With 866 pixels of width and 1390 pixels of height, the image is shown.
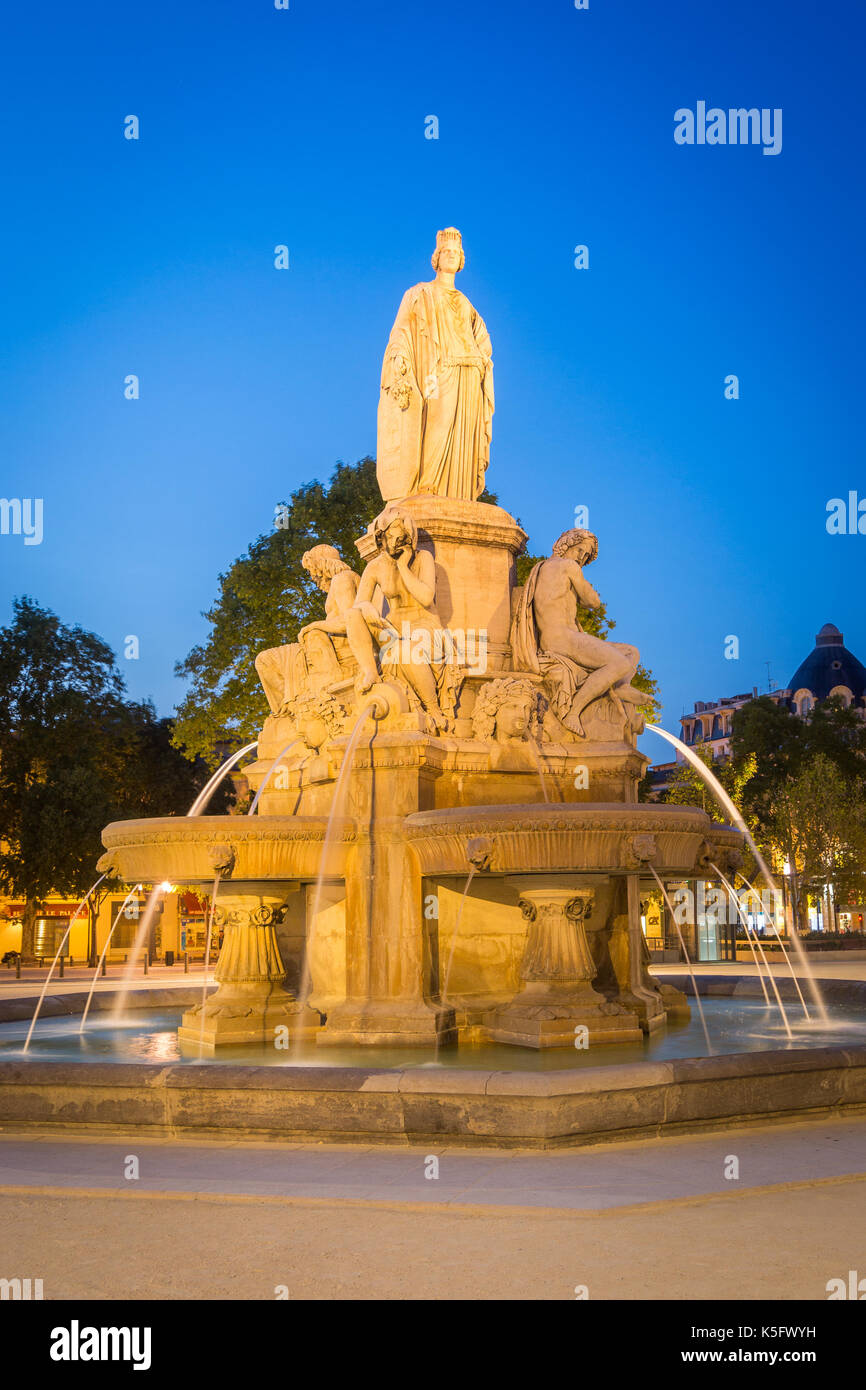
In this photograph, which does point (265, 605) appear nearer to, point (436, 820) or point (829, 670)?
point (436, 820)

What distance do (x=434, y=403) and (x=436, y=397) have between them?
0.07 meters

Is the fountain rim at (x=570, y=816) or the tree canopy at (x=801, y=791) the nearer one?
the fountain rim at (x=570, y=816)

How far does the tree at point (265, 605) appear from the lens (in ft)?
109

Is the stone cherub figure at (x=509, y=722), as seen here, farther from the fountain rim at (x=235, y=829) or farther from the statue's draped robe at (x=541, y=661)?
the fountain rim at (x=235, y=829)

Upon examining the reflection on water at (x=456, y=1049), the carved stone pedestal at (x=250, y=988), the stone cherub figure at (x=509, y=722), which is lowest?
the reflection on water at (x=456, y=1049)

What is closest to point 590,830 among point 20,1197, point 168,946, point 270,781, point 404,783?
point 404,783

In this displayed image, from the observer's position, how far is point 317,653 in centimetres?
1231

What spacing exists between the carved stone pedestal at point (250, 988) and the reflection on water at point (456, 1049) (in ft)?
0.53

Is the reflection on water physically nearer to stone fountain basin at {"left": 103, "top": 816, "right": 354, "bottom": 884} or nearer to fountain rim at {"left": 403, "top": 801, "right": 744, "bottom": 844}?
stone fountain basin at {"left": 103, "top": 816, "right": 354, "bottom": 884}

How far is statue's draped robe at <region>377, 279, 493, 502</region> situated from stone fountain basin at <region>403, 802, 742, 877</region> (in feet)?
15.3

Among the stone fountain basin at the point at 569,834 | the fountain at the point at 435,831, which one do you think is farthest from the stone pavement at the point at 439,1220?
the stone fountain basin at the point at 569,834

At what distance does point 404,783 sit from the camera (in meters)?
10.5

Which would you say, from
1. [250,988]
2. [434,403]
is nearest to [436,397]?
[434,403]
